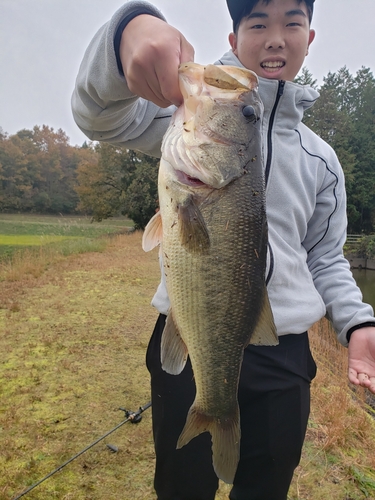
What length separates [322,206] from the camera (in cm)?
201

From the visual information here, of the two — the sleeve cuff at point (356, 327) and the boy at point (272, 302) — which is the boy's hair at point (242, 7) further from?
the sleeve cuff at point (356, 327)

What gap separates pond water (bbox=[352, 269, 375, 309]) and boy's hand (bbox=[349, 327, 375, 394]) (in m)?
13.2

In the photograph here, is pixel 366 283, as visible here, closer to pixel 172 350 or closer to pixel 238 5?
pixel 238 5

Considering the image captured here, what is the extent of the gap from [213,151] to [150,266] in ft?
33.9

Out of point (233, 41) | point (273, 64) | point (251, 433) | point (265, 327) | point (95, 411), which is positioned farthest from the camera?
point (95, 411)

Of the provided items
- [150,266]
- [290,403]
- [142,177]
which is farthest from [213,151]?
[142,177]

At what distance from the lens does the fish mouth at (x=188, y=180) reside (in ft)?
4.57

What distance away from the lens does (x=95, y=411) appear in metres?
3.42

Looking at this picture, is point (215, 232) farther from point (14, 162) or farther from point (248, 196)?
point (14, 162)

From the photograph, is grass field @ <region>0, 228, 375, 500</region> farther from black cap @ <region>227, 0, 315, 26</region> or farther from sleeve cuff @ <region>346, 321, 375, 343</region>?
black cap @ <region>227, 0, 315, 26</region>

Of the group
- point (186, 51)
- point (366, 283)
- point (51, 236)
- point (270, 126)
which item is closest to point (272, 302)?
point (270, 126)

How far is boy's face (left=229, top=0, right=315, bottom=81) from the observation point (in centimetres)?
171

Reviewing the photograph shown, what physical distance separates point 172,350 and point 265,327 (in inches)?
15.5

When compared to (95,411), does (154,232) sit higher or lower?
higher
